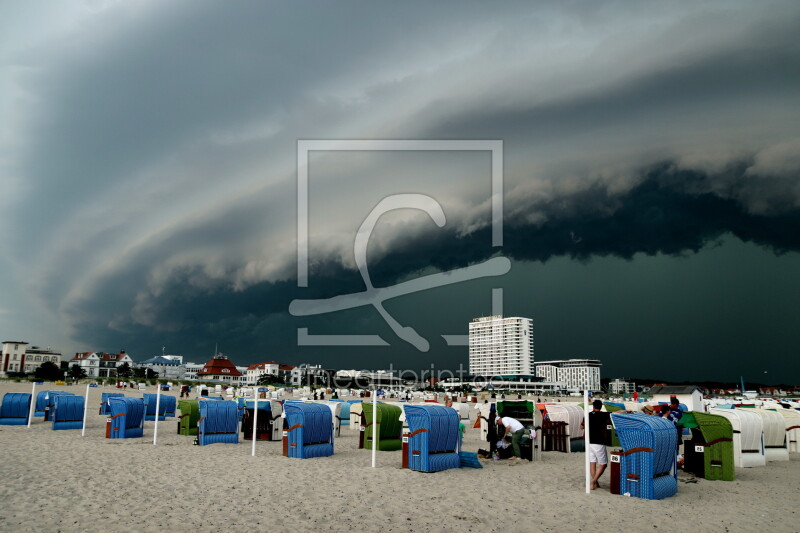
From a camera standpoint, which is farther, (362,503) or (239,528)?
(362,503)

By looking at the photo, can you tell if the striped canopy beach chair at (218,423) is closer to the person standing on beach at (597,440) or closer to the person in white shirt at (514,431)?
the person in white shirt at (514,431)

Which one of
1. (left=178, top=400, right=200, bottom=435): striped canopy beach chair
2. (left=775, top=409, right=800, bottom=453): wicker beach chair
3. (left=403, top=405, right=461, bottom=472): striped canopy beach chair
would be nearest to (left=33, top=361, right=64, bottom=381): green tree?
(left=178, top=400, right=200, bottom=435): striped canopy beach chair

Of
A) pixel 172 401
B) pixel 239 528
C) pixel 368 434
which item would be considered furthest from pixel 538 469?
pixel 172 401

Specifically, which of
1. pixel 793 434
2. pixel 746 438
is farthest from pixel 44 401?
pixel 793 434

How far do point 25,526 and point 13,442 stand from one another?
1232cm

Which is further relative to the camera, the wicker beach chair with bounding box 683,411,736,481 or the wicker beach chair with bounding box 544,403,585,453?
the wicker beach chair with bounding box 544,403,585,453

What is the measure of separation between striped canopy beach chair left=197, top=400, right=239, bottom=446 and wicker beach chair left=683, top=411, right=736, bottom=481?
14.8m

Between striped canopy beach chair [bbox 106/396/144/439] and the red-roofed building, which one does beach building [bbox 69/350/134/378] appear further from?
striped canopy beach chair [bbox 106/396/144/439]

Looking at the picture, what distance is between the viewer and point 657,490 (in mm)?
11172

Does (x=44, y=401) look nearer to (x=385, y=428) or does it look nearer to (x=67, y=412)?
(x=67, y=412)

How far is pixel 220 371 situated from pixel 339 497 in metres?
190

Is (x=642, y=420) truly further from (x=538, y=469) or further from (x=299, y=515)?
(x=299, y=515)

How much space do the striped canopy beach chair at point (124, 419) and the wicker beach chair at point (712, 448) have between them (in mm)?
18858

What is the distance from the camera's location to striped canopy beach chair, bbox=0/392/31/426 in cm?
2422
